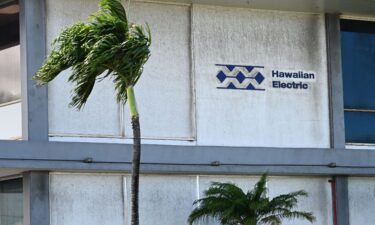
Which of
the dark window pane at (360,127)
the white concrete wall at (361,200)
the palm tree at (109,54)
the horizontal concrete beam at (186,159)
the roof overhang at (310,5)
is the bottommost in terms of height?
the white concrete wall at (361,200)

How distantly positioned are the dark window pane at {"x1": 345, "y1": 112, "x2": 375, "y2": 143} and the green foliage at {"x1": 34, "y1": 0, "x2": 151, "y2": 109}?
10131 mm

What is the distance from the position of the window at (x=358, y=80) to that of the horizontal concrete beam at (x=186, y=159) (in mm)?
836

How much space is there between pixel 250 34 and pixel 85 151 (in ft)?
Answer: 17.7

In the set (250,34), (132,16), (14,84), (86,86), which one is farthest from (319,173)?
(86,86)

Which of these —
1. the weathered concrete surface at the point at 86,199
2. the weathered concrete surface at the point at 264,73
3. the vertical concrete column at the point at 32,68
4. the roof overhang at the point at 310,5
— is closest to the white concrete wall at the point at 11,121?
the vertical concrete column at the point at 32,68

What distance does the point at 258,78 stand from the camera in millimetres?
24375

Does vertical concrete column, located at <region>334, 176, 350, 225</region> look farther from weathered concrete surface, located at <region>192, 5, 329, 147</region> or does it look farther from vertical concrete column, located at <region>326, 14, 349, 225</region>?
weathered concrete surface, located at <region>192, 5, 329, 147</region>

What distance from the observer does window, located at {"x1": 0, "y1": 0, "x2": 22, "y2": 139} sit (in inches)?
874

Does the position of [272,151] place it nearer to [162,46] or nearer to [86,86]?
[162,46]

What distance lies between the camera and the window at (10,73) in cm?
2220

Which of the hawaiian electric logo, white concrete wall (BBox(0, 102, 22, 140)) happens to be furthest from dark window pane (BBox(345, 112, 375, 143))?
white concrete wall (BBox(0, 102, 22, 140))

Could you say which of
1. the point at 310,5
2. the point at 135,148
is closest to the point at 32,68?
the point at 135,148

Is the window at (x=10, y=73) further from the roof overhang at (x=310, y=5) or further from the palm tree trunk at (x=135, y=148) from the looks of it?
the palm tree trunk at (x=135, y=148)

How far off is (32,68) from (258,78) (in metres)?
5.88
